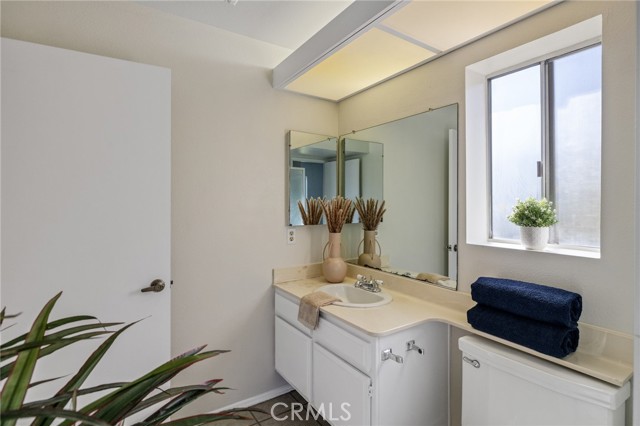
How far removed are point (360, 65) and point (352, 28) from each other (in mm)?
382

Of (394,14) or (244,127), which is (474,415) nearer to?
(394,14)

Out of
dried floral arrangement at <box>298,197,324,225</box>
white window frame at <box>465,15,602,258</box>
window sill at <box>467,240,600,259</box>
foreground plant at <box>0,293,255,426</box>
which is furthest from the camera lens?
dried floral arrangement at <box>298,197,324,225</box>

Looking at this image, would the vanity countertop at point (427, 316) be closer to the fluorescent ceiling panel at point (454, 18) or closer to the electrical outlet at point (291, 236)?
the electrical outlet at point (291, 236)

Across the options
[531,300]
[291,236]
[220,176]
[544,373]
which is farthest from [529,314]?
[220,176]

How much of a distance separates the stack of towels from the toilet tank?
2.8 inches

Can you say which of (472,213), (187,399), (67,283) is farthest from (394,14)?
(67,283)

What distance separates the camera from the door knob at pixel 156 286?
5.24ft

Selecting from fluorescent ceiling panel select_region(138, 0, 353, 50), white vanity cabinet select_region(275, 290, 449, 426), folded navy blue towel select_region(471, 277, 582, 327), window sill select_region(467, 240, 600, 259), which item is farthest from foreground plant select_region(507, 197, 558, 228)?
fluorescent ceiling panel select_region(138, 0, 353, 50)

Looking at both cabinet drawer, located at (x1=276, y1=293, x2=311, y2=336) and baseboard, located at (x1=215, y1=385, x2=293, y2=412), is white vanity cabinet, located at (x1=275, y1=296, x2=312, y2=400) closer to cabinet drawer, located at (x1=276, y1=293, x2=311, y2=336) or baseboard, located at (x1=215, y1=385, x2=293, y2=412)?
cabinet drawer, located at (x1=276, y1=293, x2=311, y2=336)

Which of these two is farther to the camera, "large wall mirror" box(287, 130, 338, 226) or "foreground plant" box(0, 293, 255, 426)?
"large wall mirror" box(287, 130, 338, 226)

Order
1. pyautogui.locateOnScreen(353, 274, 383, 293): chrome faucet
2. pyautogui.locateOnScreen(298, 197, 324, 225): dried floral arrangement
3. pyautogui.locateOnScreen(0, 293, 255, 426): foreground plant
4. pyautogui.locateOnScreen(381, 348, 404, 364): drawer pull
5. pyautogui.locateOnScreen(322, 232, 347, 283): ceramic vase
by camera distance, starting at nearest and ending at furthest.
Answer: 1. pyautogui.locateOnScreen(0, 293, 255, 426): foreground plant
2. pyautogui.locateOnScreen(381, 348, 404, 364): drawer pull
3. pyautogui.locateOnScreen(353, 274, 383, 293): chrome faucet
4. pyautogui.locateOnScreen(322, 232, 347, 283): ceramic vase
5. pyautogui.locateOnScreen(298, 197, 324, 225): dried floral arrangement

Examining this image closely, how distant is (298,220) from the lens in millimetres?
2289

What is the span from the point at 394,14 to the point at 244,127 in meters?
1.14

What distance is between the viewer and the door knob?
1596 mm
